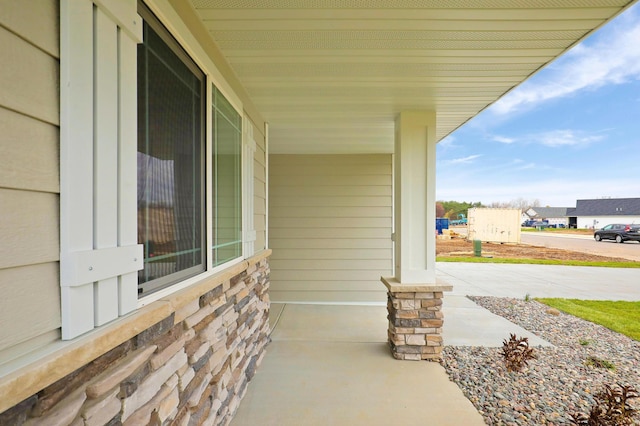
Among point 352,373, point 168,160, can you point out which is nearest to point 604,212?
point 352,373

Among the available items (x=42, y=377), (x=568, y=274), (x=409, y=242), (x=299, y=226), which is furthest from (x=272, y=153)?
(x=568, y=274)

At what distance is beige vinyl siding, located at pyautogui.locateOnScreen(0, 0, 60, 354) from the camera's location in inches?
28.7

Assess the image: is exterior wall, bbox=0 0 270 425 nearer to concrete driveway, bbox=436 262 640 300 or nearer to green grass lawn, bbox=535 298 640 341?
green grass lawn, bbox=535 298 640 341

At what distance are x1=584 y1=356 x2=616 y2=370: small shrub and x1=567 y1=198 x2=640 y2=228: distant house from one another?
3824cm

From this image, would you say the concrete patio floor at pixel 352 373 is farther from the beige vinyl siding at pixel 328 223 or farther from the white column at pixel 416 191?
the white column at pixel 416 191

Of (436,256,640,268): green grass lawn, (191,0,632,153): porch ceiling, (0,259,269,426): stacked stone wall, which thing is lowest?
(436,256,640,268): green grass lawn

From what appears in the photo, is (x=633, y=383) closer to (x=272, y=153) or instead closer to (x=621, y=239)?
(x=272, y=153)

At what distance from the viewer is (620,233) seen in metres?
18.6

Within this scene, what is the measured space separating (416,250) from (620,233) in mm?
22705

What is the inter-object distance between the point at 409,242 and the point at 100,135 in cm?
294

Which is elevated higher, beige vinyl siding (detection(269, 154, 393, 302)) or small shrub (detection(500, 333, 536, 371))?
beige vinyl siding (detection(269, 154, 393, 302))

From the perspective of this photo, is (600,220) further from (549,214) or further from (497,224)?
(497,224)

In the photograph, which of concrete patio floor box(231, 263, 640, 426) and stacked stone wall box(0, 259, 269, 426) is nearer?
stacked stone wall box(0, 259, 269, 426)

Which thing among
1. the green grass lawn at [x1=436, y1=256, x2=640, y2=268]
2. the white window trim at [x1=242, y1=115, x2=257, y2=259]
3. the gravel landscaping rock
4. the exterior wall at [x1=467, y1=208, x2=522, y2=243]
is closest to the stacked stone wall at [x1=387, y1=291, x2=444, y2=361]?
the gravel landscaping rock
